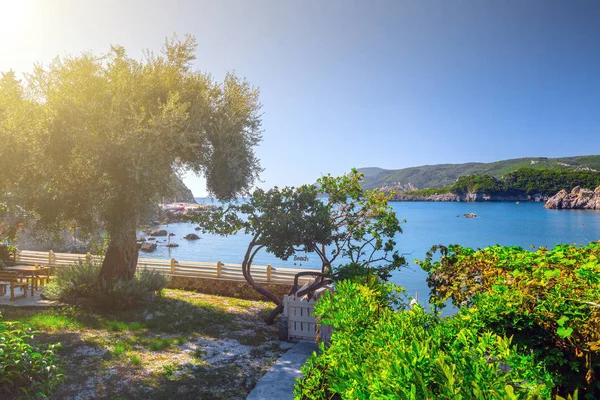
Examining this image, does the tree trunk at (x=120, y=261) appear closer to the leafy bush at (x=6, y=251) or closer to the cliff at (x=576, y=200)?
the leafy bush at (x=6, y=251)

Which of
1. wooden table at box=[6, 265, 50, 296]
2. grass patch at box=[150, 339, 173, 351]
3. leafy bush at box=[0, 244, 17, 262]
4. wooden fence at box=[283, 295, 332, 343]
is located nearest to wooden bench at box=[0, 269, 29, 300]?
wooden table at box=[6, 265, 50, 296]

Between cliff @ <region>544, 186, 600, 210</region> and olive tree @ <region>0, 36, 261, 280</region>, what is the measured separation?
150769 mm

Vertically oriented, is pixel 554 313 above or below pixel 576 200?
below

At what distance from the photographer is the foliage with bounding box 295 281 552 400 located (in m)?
1.77

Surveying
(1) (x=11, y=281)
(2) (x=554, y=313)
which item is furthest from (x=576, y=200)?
(1) (x=11, y=281)

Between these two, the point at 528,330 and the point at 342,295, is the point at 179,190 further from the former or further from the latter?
the point at 528,330

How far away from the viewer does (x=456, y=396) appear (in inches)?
61.3

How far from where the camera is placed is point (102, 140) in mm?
11586

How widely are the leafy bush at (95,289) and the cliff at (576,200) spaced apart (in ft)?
498

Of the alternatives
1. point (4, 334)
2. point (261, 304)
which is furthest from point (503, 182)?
point (4, 334)

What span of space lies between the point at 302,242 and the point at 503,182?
18411 centimetres

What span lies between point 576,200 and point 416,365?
16089 cm

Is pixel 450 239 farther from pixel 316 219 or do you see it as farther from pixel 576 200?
pixel 576 200

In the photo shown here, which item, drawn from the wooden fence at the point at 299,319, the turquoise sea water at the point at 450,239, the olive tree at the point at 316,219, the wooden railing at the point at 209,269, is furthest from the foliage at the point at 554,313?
the turquoise sea water at the point at 450,239
